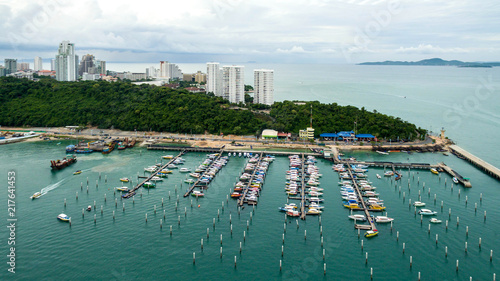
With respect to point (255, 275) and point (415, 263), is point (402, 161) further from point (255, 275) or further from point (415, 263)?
point (255, 275)

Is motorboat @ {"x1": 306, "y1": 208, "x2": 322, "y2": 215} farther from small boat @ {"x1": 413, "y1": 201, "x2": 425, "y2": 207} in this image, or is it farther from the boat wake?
the boat wake

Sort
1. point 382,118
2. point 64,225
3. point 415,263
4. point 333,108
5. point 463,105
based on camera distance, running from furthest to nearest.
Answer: point 463,105 → point 333,108 → point 382,118 → point 64,225 → point 415,263

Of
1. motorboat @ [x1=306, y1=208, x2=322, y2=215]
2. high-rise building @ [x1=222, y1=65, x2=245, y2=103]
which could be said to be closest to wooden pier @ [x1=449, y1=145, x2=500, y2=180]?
motorboat @ [x1=306, y1=208, x2=322, y2=215]

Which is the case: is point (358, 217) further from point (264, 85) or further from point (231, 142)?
point (264, 85)

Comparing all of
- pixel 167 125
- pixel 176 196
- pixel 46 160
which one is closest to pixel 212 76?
pixel 167 125

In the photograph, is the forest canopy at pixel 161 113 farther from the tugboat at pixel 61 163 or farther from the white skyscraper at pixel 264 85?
the tugboat at pixel 61 163

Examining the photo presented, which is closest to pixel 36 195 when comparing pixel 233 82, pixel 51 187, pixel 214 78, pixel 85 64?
pixel 51 187
